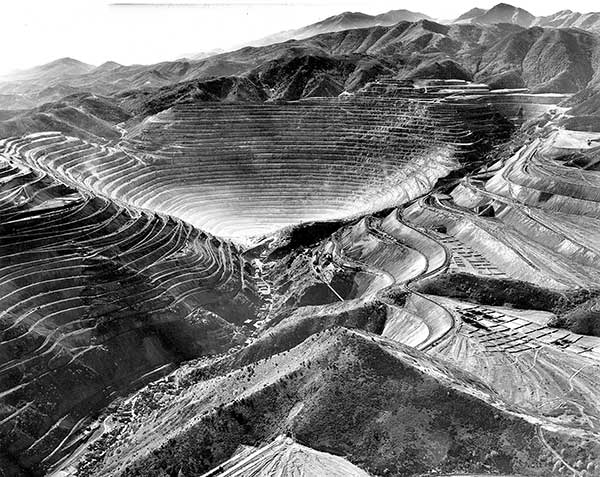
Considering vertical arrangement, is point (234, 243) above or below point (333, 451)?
below

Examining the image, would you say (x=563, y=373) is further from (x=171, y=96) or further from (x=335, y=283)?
(x=171, y=96)

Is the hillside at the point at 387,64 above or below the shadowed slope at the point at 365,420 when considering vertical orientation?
above

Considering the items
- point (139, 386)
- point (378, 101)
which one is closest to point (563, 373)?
point (139, 386)

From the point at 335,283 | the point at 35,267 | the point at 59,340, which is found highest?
the point at 35,267

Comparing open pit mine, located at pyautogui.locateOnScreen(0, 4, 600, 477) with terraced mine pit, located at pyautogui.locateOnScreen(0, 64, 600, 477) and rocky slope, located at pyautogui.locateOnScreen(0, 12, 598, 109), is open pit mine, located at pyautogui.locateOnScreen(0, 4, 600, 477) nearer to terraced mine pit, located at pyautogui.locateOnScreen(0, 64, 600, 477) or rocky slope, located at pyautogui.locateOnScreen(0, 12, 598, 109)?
terraced mine pit, located at pyautogui.locateOnScreen(0, 64, 600, 477)

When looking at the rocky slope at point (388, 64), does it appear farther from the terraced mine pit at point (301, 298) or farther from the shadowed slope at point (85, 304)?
Result: the shadowed slope at point (85, 304)

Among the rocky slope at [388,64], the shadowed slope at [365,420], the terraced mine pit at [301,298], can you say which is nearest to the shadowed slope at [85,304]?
the terraced mine pit at [301,298]
